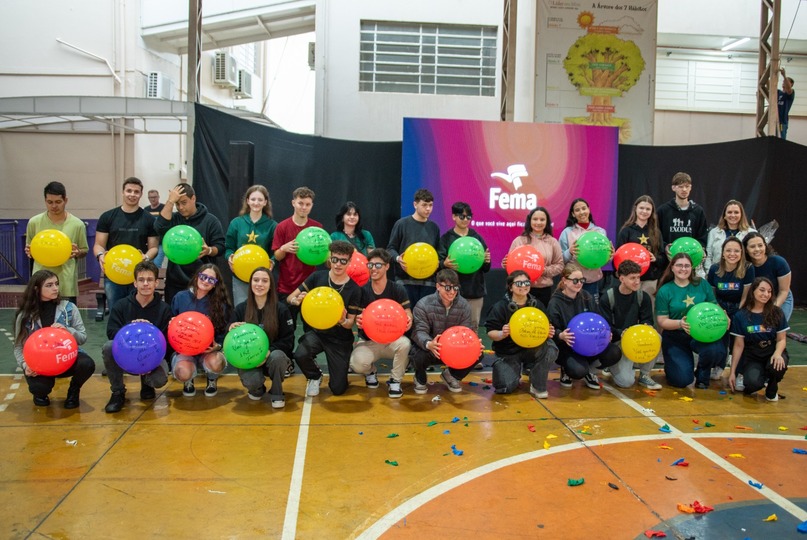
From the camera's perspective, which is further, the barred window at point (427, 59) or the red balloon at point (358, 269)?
the barred window at point (427, 59)

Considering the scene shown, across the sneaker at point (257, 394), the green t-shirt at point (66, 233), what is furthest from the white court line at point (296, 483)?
the green t-shirt at point (66, 233)

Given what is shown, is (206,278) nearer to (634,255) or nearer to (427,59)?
(634,255)

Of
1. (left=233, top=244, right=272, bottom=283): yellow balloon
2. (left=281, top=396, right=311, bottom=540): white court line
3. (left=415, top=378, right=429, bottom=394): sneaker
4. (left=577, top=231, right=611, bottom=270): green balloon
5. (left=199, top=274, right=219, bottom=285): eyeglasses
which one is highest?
(left=577, top=231, right=611, bottom=270): green balloon

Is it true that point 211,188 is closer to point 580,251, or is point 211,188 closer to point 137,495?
point 580,251

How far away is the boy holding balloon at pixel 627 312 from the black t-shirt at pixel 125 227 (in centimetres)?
415

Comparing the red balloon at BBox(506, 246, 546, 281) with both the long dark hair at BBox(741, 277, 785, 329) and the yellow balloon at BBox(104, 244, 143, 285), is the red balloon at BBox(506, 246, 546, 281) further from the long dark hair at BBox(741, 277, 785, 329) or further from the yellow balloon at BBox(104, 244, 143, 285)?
the yellow balloon at BBox(104, 244, 143, 285)

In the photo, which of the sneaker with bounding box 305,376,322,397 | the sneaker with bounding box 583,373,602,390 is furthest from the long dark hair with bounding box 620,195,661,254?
the sneaker with bounding box 305,376,322,397

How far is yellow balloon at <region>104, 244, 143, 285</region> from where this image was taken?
17.5 ft

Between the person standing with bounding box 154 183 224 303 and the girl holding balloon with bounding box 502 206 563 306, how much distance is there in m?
2.67

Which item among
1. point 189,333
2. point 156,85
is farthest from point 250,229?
point 156,85

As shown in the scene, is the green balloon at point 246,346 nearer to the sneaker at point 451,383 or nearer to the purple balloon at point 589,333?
the sneaker at point 451,383

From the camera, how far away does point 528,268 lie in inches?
231

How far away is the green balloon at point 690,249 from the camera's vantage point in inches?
242

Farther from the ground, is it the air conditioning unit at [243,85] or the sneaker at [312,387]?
the air conditioning unit at [243,85]
